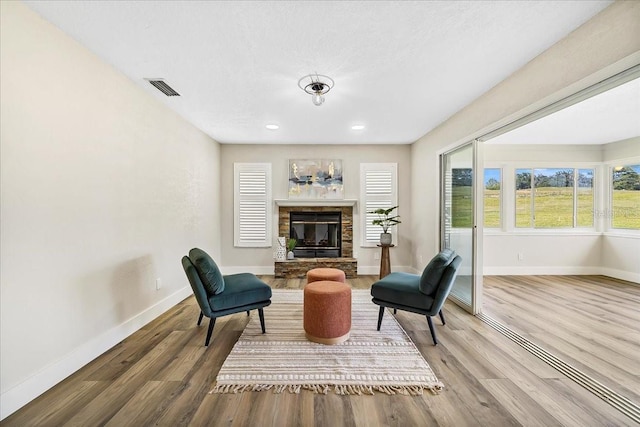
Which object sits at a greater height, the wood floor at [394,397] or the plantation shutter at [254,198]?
the plantation shutter at [254,198]

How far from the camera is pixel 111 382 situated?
2045mm

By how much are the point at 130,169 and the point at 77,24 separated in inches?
49.9

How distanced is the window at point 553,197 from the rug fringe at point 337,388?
16.0ft

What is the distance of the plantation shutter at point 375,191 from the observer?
5.45 meters

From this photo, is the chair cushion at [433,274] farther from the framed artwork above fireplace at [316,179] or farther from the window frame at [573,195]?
the window frame at [573,195]

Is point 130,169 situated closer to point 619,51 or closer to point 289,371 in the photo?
point 289,371

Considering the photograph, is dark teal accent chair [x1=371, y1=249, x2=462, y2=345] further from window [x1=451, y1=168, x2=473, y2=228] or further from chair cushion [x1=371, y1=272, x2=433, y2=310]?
window [x1=451, y1=168, x2=473, y2=228]

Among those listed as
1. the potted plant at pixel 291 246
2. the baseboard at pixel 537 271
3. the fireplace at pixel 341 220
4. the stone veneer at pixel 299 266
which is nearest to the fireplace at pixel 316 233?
the fireplace at pixel 341 220

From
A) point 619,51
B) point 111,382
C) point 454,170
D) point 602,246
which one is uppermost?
point 619,51

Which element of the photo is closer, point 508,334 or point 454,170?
point 508,334

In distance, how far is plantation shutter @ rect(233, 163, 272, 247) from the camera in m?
5.41

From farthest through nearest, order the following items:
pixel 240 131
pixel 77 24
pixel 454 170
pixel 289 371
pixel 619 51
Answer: pixel 240 131
pixel 454 170
pixel 289 371
pixel 77 24
pixel 619 51

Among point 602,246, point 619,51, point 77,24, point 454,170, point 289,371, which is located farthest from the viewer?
point 602,246

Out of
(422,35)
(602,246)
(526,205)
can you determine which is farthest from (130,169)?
(602,246)
